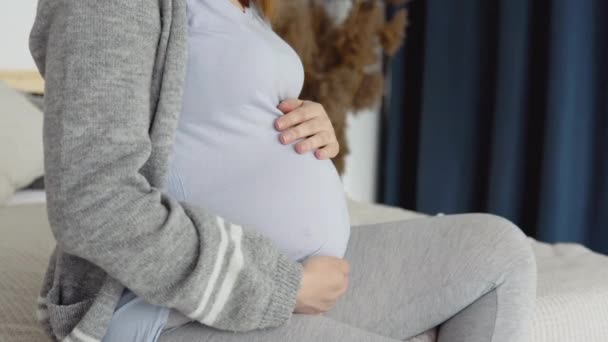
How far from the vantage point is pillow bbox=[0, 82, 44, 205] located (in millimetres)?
1648

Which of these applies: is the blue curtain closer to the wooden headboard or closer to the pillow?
the wooden headboard

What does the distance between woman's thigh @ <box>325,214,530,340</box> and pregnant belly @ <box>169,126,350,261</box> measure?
81 mm

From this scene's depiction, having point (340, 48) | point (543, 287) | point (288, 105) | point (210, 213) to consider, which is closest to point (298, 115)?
point (288, 105)

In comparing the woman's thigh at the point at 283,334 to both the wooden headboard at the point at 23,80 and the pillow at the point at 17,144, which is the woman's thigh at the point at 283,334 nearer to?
the pillow at the point at 17,144

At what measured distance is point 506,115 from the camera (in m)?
2.65

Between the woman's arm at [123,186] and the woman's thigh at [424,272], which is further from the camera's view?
the woman's thigh at [424,272]

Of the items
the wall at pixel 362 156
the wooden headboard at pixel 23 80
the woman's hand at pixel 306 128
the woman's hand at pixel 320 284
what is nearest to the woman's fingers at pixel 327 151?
the woman's hand at pixel 306 128

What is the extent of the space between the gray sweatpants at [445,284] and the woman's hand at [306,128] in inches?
6.0

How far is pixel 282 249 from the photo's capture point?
74 centimetres

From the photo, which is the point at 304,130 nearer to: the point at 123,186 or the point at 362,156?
the point at 123,186

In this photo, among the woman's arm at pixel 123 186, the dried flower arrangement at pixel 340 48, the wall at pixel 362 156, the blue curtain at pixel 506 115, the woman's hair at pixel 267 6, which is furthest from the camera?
the wall at pixel 362 156

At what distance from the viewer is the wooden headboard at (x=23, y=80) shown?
2.16 metres

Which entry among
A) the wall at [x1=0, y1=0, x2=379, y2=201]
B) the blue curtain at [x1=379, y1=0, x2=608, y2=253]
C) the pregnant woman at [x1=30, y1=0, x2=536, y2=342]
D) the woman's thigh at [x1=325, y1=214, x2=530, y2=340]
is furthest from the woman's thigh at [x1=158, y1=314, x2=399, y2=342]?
the wall at [x1=0, y1=0, x2=379, y2=201]

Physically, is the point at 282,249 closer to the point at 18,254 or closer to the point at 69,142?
the point at 69,142
